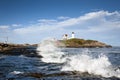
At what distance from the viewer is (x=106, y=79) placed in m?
19.2

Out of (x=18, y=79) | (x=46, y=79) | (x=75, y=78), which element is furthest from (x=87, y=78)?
(x=18, y=79)

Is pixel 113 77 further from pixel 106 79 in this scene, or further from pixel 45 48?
pixel 45 48

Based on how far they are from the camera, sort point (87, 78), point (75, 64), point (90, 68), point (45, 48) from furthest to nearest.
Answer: point (45, 48)
point (75, 64)
point (90, 68)
point (87, 78)

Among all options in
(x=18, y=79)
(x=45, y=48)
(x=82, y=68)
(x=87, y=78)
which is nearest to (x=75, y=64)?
(x=82, y=68)

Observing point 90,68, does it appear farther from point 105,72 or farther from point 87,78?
point 87,78

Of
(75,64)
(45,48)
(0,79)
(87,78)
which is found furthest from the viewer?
(45,48)

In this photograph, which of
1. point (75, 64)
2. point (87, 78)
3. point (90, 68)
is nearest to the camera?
point (87, 78)

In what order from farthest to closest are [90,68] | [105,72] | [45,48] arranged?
[45,48]
[90,68]
[105,72]

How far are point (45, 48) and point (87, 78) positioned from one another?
3383 centimetres

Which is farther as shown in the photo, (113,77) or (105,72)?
(105,72)

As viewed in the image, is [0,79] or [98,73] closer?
[0,79]

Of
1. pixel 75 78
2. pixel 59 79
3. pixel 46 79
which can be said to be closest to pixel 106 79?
pixel 75 78

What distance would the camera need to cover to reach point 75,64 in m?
26.6

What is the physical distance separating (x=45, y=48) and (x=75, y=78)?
33.8 metres
